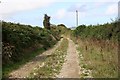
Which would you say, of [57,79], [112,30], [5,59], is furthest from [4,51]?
[112,30]

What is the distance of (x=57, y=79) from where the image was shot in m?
13.1

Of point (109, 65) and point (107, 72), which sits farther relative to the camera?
point (109, 65)

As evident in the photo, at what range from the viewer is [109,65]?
1438cm

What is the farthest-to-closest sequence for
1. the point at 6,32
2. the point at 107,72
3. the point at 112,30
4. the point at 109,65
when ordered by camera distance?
the point at 112,30, the point at 6,32, the point at 109,65, the point at 107,72

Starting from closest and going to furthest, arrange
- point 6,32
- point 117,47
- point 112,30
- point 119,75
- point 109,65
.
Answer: point 119,75 < point 109,65 < point 117,47 < point 6,32 < point 112,30

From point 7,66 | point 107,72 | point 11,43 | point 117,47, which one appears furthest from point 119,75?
point 11,43

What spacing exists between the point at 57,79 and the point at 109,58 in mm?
3442

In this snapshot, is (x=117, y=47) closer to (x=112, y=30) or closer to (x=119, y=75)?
(x=119, y=75)

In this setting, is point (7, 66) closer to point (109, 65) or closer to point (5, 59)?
point (5, 59)

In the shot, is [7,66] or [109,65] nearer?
[109,65]

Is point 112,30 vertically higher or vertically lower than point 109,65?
higher

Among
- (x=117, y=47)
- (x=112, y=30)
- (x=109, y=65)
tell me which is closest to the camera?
(x=109, y=65)

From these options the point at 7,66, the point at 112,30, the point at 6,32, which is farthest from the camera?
the point at 112,30

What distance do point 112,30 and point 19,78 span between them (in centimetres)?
1218
